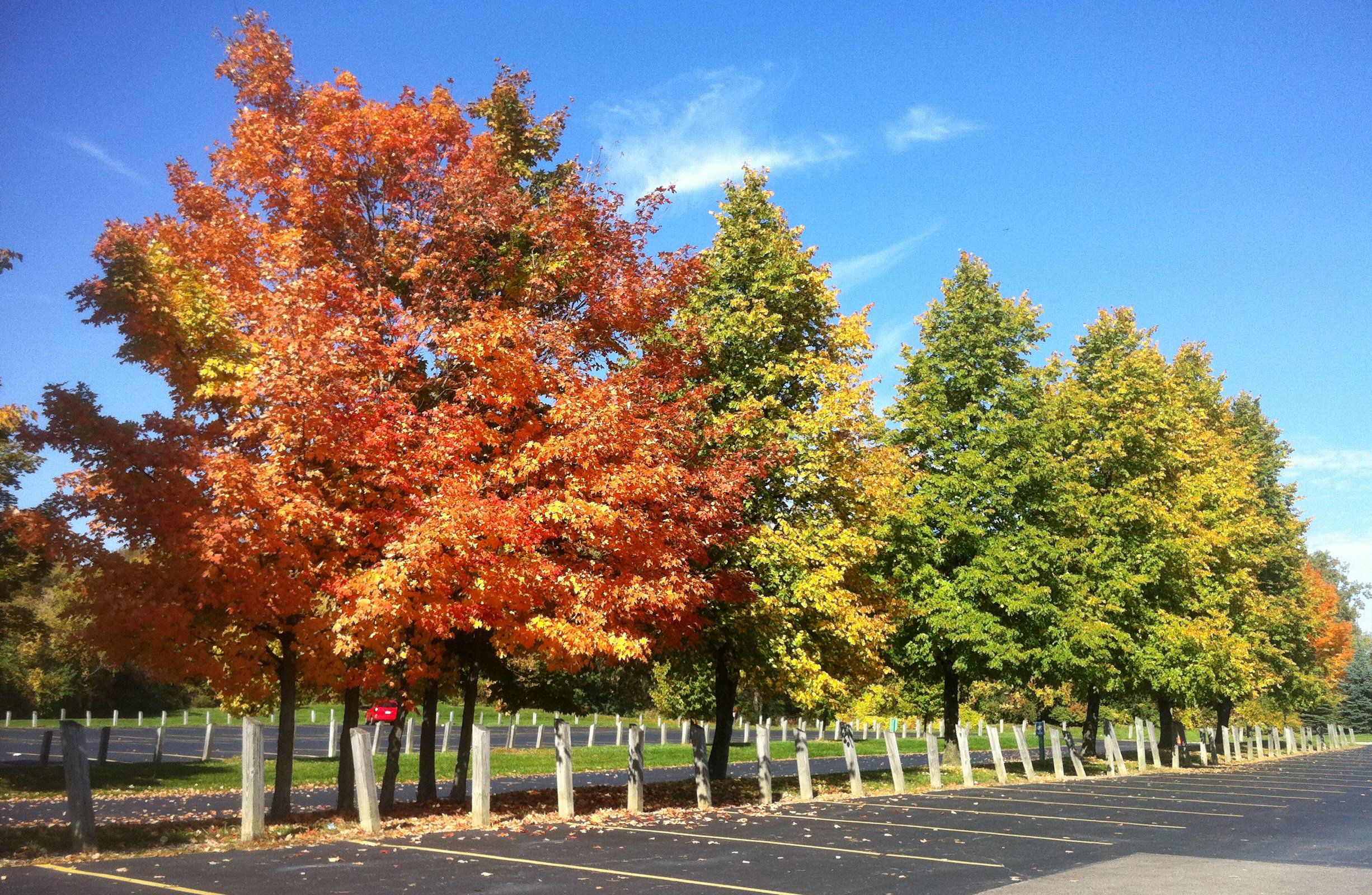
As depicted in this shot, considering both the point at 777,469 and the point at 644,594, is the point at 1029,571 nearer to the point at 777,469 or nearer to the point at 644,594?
the point at 777,469

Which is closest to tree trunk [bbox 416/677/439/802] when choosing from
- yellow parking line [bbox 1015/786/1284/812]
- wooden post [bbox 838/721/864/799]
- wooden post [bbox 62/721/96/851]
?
wooden post [bbox 62/721/96/851]

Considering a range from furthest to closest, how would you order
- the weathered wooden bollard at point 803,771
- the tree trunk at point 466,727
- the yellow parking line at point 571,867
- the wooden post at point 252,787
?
the weathered wooden bollard at point 803,771, the tree trunk at point 466,727, the wooden post at point 252,787, the yellow parking line at point 571,867

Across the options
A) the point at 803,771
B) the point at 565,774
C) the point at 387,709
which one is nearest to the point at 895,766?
the point at 803,771

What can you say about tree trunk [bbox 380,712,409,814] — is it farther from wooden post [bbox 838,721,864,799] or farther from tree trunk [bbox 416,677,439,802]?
wooden post [bbox 838,721,864,799]

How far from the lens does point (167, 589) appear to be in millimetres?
12688

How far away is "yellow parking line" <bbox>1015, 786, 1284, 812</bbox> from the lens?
19516 mm

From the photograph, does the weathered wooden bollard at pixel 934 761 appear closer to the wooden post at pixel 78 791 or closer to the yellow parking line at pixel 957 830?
the yellow parking line at pixel 957 830

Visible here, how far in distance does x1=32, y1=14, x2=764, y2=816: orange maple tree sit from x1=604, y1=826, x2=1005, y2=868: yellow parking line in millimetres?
2409

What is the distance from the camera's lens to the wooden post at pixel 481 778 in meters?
12.9

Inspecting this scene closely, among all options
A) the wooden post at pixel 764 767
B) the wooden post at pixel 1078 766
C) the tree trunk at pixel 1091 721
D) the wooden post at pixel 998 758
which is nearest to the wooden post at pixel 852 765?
the wooden post at pixel 764 767

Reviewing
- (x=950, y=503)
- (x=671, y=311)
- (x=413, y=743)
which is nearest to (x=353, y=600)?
(x=671, y=311)

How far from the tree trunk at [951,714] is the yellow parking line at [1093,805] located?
8056 mm

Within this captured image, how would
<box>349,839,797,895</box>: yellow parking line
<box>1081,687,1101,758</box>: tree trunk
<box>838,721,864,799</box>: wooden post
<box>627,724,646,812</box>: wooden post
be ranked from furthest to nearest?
<box>1081,687,1101,758</box>: tree trunk → <box>838,721,864,799</box>: wooden post → <box>627,724,646,812</box>: wooden post → <box>349,839,797,895</box>: yellow parking line

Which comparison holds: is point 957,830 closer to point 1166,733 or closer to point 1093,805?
point 1093,805
